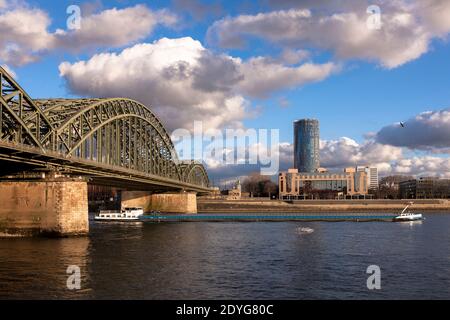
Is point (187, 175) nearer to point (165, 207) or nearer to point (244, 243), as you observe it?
point (165, 207)

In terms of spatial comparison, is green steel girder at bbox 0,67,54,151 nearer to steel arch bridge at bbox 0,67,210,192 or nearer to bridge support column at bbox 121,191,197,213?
steel arch bridge at bbox 0,67,210,192

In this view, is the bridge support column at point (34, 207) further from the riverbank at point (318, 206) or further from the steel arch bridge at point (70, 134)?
the riverbank at point (318, 206)

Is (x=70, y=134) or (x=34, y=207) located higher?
(x=70, y=134)

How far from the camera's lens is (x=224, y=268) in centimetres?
3969

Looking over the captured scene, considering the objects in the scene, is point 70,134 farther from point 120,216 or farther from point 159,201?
point 159,201

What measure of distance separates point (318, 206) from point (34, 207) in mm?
130836

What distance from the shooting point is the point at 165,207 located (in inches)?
5817

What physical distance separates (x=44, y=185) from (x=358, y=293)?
44.0 meters

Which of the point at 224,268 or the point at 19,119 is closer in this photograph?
the point at 224,268

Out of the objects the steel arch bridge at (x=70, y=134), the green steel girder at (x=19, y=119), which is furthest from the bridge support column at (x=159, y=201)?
the green steel girder at (x=19, y=119)

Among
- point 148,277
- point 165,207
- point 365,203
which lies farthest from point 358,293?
point 365,203

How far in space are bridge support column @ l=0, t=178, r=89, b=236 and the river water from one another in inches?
91.7

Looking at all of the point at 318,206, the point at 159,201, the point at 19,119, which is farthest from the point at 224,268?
the point at 318,206

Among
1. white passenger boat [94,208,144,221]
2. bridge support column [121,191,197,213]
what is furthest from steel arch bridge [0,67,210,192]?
bridge support column [121,191,197,213]
